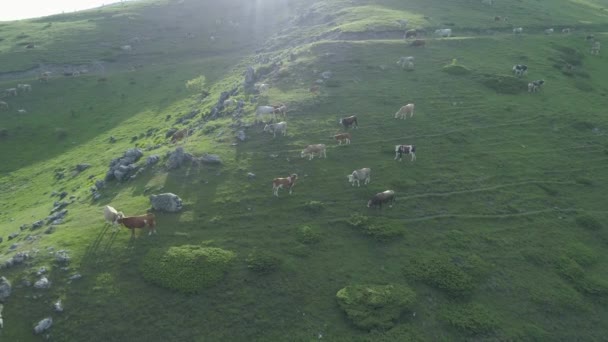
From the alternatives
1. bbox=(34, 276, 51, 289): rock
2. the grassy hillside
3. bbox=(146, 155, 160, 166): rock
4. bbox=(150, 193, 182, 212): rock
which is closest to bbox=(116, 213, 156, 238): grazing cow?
the grassy hillside

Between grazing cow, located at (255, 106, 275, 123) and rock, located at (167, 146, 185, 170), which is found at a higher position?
grazing cow, located at (255, 106, 275, 123)

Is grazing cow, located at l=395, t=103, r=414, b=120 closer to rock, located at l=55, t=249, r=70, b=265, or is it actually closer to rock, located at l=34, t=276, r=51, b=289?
rock, located at l=55, t=249, r=70, b=265

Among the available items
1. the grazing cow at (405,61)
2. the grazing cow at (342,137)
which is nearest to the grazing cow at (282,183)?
the grazing cow at (342,137)

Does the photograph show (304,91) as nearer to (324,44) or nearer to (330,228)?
(324,44)

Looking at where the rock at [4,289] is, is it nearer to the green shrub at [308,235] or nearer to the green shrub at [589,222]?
the green shrub at [308,235]

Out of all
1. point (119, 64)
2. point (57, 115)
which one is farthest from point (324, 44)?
point (119, 64)

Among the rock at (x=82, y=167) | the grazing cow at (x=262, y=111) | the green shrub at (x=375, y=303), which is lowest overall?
the rock at (x=82, y=167)
